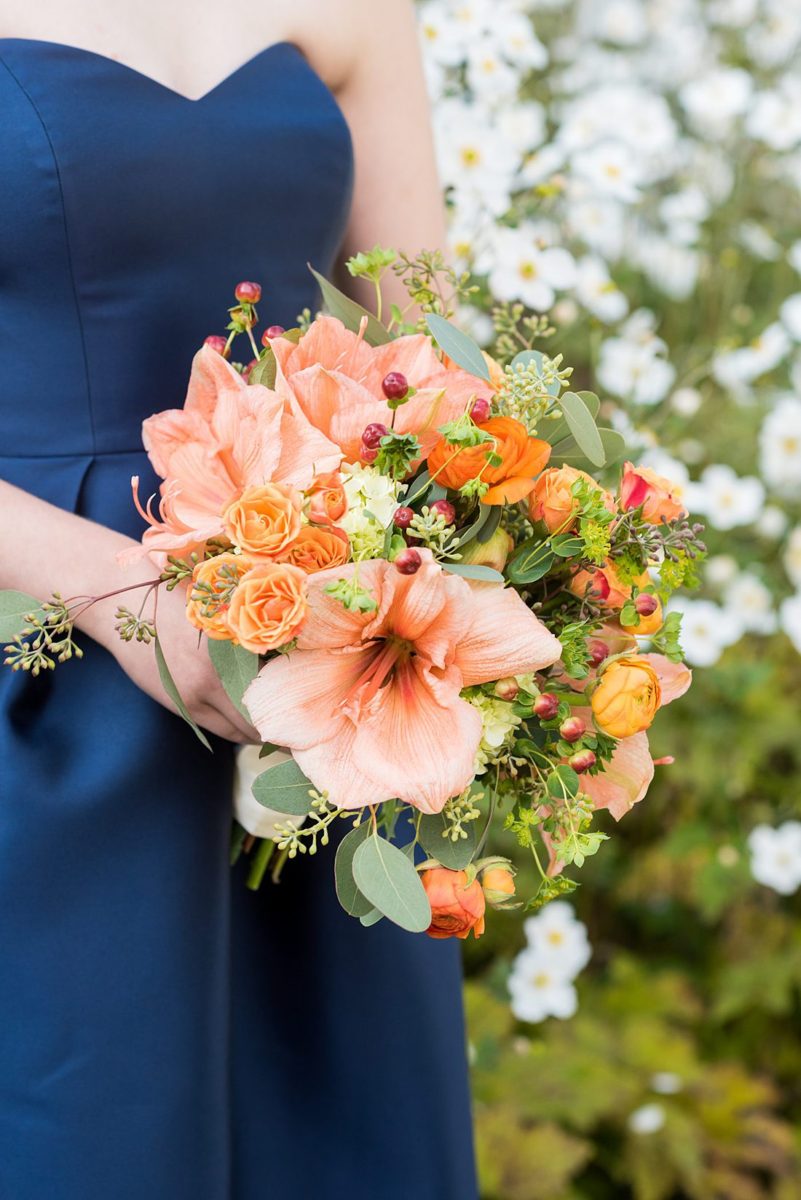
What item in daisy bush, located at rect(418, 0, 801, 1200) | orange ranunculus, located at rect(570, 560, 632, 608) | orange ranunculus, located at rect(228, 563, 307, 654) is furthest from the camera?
daisy bush, located at rect(418, 0, 801, 1200)

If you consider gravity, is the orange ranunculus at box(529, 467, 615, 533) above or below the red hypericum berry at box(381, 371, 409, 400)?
below

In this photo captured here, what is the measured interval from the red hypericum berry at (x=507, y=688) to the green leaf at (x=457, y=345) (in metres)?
0.19

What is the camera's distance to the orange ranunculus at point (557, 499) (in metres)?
0.75

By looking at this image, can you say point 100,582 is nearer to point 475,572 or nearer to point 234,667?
point 234,667

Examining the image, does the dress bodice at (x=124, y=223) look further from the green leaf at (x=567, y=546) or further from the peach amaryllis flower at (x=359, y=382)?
the green leaf at (x=567, y=546)

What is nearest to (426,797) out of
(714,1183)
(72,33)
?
(72,33)

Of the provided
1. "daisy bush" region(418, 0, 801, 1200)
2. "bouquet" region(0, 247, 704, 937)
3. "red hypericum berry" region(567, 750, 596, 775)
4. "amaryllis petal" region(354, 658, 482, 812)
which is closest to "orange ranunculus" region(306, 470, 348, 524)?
"bouquet" region(0, 247, 704, 937)

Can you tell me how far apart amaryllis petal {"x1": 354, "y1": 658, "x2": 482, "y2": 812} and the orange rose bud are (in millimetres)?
106

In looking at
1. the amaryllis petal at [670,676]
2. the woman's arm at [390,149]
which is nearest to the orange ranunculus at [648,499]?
the amaryllis petal at [670,676]

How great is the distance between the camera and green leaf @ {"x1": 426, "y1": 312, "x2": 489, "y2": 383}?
757 millimetres

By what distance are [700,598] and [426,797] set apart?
167 centimetres

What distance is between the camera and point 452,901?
75 cm

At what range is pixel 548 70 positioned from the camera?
2.61 m

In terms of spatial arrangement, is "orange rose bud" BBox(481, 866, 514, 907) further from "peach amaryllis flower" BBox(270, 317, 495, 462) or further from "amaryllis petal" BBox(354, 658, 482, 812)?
"peach amaryllis flower" BBox(270, 317, 495, 462)
